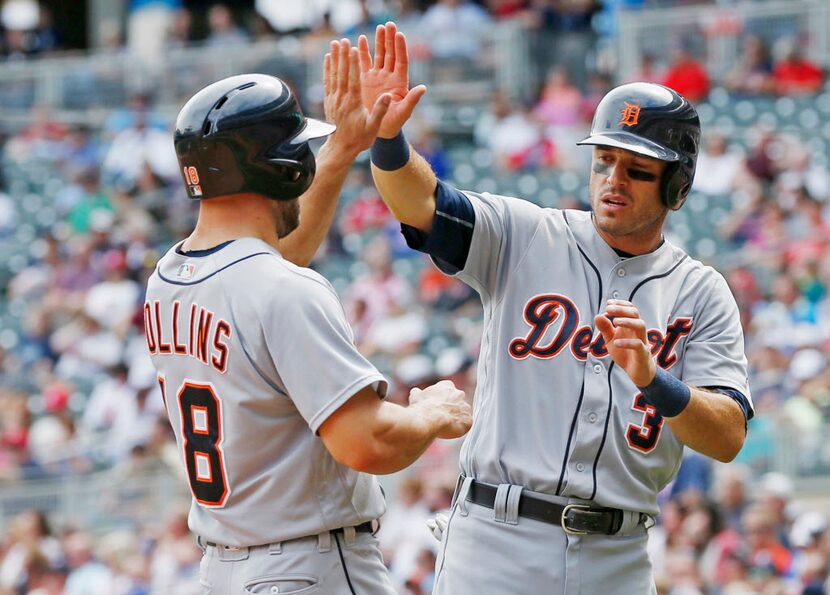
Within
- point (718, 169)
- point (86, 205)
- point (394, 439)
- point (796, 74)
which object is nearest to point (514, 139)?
point (718, 169)

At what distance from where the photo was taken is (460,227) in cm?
425

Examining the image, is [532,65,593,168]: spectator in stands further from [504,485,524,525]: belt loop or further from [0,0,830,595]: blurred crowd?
[504,485,524,525]: belt loop

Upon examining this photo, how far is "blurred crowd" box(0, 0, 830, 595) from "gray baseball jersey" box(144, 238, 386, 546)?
458 centimetres

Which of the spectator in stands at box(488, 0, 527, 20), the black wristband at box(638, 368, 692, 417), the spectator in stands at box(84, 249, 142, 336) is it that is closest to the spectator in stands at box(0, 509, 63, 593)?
the spectator in stands at box(84, 249, 142, 336)

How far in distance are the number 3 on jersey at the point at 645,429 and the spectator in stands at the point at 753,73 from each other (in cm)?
1022

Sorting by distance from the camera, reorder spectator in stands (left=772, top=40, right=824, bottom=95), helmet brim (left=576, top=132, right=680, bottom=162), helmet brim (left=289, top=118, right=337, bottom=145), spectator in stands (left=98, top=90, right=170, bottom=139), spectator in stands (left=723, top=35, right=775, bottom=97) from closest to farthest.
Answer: helmet brim (left=289, top=118, right=337, bottom=145)
helmet brim (left=576, top=132, right=680, bottom=162)
spectator in stands (left=772, top=40, right=824, bottom=95)
spectator in stands (left=723, top=35, right=775, bottom=97)
spectator in stands (left=98, top=90, right=170, bottom=139)

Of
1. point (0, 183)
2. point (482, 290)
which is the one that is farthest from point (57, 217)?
point (482, 290)

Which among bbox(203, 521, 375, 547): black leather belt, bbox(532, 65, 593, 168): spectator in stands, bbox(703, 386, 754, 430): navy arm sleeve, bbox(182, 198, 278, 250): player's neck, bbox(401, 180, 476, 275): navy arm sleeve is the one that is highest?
bbox(182, 198, 278, 250): player's neck

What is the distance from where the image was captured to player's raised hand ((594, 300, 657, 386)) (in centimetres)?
382

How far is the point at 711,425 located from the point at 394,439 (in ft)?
3.26

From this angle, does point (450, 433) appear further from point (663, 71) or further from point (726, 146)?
point (663, 71)

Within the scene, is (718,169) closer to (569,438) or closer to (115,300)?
(115,300)

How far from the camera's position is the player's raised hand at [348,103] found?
Result: 4.01 m

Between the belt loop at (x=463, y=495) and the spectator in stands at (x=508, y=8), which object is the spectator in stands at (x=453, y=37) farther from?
the belt loop at (x=463, y=495)
